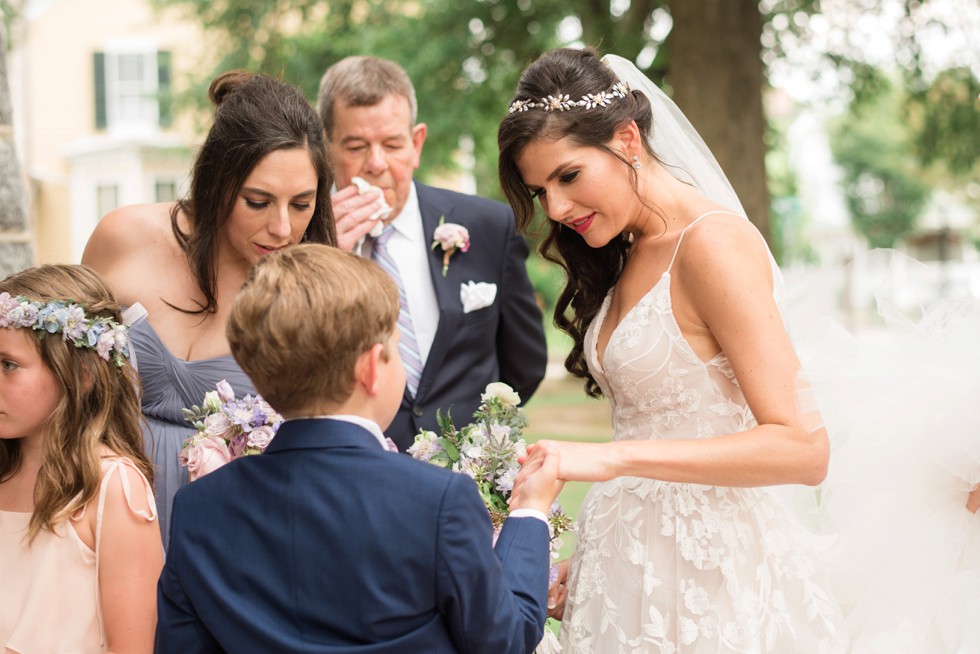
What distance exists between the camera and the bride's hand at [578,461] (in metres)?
2.43

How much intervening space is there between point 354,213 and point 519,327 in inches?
36.4

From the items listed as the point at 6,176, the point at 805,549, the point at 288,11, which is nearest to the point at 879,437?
the point at 805,549

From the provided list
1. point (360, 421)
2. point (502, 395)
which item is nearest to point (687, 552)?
point (502, 395)

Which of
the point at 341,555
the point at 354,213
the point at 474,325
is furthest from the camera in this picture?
the point at 474,325

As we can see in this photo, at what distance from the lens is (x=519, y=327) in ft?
14.5

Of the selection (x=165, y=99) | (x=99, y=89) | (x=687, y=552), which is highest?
(x=687, y=552)

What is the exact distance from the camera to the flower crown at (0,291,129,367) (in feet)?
8.69

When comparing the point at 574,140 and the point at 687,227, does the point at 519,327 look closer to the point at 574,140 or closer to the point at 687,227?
the point at 574,140

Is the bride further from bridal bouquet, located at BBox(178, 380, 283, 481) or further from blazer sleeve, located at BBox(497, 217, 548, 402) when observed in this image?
blazer sleeve, located at BBox(497, 217, 548, 402)

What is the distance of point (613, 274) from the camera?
3.22m

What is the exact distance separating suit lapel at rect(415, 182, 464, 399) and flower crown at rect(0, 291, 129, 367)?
141cm

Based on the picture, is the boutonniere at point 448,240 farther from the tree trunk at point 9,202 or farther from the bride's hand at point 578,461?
the bride's hand at point 578,461

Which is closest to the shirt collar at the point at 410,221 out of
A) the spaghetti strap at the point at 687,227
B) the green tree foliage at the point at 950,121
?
the spaghetti strap at the point at 687,227

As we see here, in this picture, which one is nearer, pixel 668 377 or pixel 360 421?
pixel 360 421
